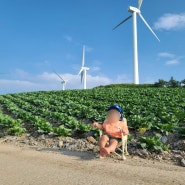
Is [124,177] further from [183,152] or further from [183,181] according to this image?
[183,152]

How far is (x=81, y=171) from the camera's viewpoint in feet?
20.7

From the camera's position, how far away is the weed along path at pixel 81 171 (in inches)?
223

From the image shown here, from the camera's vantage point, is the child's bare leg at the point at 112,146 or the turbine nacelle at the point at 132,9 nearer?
the child's bare leg at the point at 112,146

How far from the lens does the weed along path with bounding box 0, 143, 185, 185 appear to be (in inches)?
223

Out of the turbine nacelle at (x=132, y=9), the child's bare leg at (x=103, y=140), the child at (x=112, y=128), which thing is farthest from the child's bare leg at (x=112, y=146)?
the turbine nacelle at (x=132, y=9)

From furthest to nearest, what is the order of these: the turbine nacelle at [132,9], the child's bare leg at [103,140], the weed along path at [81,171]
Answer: the turbine nacelle at [132,9] < the child's bare leg at [103,140] < the weed along path at [81,171]

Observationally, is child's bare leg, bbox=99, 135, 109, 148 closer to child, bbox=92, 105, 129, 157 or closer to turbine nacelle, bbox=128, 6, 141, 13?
child, bbox=92, 105, 129, 157

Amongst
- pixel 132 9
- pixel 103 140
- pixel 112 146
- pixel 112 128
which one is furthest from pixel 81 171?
pixel 132 9

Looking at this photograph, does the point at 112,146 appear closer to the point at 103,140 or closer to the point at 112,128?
the point at 103,140

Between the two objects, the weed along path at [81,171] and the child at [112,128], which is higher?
the child at [112,128]

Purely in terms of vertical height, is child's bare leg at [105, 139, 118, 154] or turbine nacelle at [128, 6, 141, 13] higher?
turbine nacelle at [128, 6, 141, 13]

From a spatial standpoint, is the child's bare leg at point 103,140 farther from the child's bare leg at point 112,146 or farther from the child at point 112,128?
the child's bare leg at point 112,146

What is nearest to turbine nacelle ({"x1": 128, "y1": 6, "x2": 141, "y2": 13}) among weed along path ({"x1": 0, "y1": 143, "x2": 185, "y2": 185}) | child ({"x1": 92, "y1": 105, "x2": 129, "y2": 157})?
weed along path ({"x1": 0, "y1": 143, "x2": 185, "y2": 185})

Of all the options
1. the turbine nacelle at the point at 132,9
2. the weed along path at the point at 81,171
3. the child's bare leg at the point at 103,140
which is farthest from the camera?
the turbine nacelle at the point at 132,9
